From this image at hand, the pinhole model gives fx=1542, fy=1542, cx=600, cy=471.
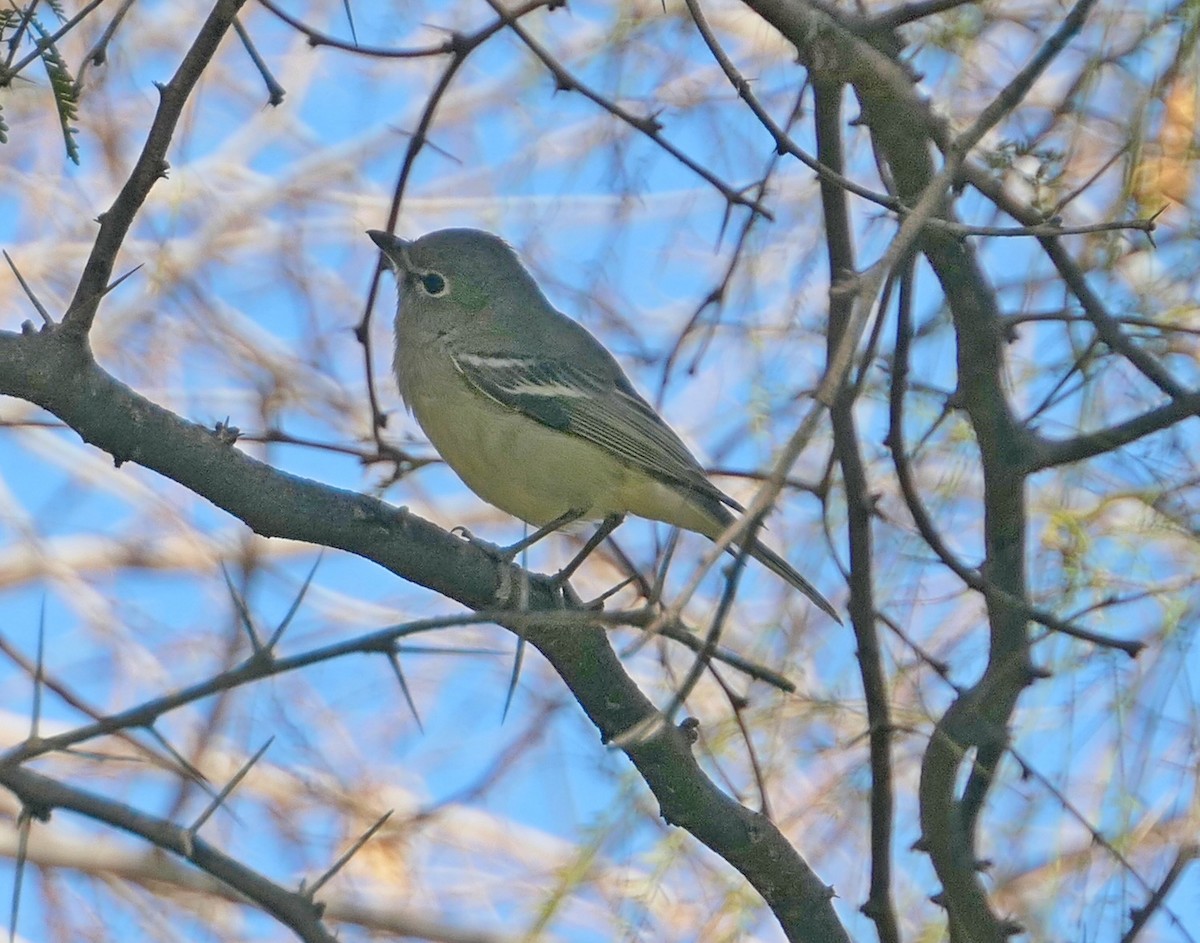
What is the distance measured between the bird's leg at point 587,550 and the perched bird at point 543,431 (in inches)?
0.5

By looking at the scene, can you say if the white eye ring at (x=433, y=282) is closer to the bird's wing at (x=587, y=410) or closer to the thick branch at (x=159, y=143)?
the bird's wing at (x=587, y=410)

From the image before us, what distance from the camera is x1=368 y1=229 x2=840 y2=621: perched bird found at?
4938 mm

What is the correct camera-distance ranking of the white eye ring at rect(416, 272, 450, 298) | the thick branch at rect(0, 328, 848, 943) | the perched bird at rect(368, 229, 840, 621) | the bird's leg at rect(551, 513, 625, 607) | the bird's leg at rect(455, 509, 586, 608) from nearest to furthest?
the thick branch at rect(0, 328, 848, 943) < the bird's leg at rect(455, 509, 586, 608) < the bird's leg at rect(551, 513, 625, 607) < the perched bird at rect(368, 229, 840, 621) < the white eye ring at rect(416, 272, 450, 298)

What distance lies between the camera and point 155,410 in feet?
9.43

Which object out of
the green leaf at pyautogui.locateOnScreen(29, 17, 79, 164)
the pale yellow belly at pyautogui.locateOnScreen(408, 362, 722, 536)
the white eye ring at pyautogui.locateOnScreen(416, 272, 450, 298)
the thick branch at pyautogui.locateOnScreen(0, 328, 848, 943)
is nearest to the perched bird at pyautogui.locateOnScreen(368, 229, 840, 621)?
the pale yellow belly at pyautogui.locateOnScreen(408, 362, 722, 536)

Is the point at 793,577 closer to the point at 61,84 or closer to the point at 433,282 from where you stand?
the point at 433,282

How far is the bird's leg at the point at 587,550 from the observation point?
4148 millimetres

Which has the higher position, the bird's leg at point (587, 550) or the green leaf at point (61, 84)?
the bird's leg at point (587, 550)

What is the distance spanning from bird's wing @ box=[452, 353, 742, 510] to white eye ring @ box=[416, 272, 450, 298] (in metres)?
0.56

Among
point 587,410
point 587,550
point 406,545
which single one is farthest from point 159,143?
point 587,410

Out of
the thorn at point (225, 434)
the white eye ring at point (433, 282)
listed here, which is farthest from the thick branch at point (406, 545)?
the white eye ring at point (433, 282)

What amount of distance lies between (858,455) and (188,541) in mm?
4362

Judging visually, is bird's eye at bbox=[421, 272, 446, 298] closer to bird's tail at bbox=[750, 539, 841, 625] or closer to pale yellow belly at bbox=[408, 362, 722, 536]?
pale yellow belly at bbox=[408, 362, 722, 536]

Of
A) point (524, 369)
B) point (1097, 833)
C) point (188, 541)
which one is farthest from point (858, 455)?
point (188, 541)
